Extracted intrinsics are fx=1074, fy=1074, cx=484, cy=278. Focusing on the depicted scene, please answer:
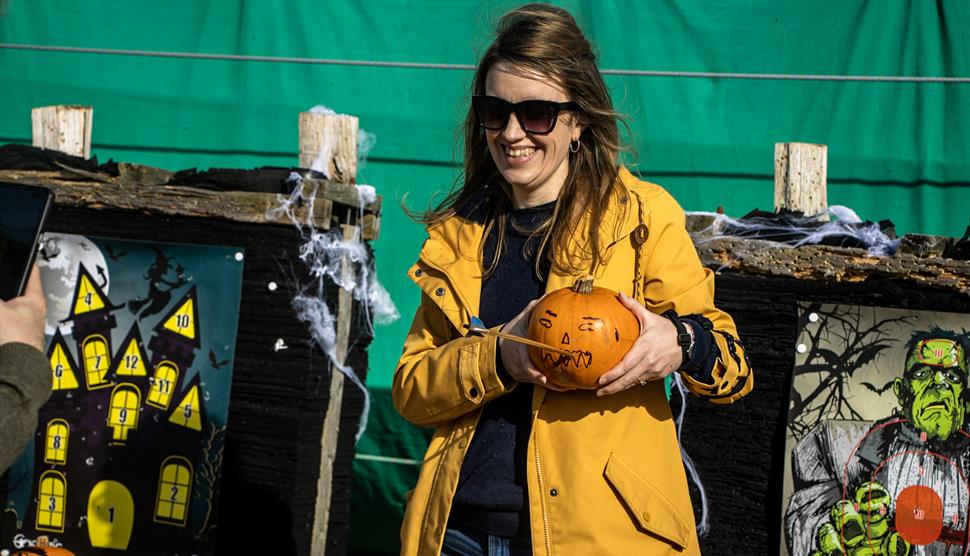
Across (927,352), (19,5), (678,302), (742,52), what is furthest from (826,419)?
(19,5)

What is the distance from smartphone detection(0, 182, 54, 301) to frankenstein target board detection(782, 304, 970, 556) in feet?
7.85

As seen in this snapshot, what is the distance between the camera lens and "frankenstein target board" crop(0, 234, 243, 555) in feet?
13.3

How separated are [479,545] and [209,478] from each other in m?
2.06

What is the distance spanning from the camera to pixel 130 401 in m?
4.14

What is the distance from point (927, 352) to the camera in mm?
3434

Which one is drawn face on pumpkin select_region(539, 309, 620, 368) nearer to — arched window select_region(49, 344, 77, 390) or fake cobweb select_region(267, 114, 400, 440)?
fake cobweb select_region(267, 114, 400, 440)

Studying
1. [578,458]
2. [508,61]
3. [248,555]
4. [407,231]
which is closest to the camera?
[578,458]

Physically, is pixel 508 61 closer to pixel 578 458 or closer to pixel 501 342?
pixel 501 342

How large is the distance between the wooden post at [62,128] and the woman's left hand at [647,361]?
10.9ft

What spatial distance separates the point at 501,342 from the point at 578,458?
29 cm

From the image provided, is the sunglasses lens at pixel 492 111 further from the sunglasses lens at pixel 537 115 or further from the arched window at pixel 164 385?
the arched window at pixel 164 385

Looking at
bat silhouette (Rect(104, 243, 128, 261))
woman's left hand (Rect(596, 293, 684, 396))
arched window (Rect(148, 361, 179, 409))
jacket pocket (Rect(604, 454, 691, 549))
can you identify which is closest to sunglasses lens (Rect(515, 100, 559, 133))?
woman's left hand (Rect(596, 293, 684, 396))

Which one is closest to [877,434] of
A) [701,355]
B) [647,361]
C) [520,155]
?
[701,355]

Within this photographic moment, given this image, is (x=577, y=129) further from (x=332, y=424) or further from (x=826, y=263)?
(x=332, y=424)
